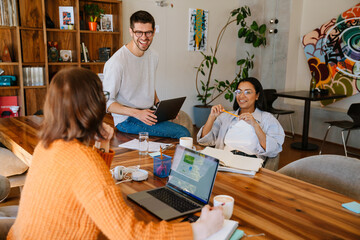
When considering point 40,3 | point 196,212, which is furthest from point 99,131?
point 40,3

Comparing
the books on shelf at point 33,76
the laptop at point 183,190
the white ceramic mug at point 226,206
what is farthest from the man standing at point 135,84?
the books on shelf at point 33,76

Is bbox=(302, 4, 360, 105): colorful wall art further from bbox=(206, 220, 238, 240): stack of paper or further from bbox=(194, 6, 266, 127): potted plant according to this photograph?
bbox=(206, 220, 238, 240): stack of paper

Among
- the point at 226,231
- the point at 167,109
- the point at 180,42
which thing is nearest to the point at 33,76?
the point at 180,42

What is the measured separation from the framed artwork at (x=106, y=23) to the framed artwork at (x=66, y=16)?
1.40 ft

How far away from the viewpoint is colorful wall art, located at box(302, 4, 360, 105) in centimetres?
528

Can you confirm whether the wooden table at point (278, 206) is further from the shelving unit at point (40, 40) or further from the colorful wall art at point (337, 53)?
the colorful wall art at point (337, 53)

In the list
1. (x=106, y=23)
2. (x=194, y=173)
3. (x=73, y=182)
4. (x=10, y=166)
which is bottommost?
(x=10, y=166)

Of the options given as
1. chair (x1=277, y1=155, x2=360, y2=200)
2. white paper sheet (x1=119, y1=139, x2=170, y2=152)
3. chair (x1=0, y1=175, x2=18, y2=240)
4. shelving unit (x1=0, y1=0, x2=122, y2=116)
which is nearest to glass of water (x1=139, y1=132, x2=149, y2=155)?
white paper sheet (x1=119, y1=139, x2=170, y2=152)

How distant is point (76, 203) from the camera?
1.06 meters

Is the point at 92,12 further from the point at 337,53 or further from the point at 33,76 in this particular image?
the point at 337,53

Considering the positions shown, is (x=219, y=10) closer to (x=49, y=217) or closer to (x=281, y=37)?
(x=281, y=37)

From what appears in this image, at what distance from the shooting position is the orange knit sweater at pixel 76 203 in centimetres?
100

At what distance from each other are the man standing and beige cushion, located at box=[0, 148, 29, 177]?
2.58 feet

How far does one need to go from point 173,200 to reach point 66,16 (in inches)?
156
